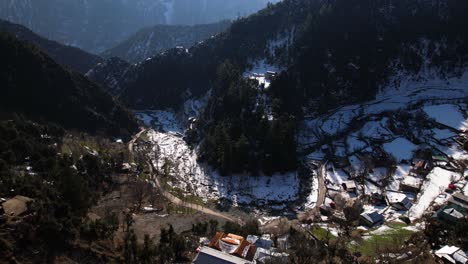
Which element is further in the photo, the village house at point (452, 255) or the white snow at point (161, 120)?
the white snow at point (161, 120)

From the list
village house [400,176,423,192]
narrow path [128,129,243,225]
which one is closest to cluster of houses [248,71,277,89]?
narrow path [128,129,243,225]

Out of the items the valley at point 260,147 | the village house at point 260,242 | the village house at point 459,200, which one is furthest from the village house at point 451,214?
the village house at point 260,242

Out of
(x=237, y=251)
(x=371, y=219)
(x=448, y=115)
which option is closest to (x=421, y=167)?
(x=371, y=219)

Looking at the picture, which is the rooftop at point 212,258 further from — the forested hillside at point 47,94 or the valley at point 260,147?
the forested hillside at point 47,94

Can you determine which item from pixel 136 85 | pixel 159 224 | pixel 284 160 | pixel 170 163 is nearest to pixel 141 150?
pixel 170 163

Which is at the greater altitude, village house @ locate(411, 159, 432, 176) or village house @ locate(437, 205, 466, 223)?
village house @ locate(437, 205, 466, 223)

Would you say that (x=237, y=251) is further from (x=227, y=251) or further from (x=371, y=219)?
(x=371, y=219)

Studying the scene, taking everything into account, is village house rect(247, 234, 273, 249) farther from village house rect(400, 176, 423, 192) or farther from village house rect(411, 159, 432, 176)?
village house rect(411, 159, 432, 176)
